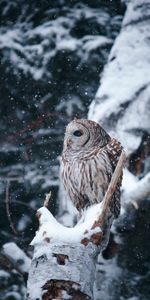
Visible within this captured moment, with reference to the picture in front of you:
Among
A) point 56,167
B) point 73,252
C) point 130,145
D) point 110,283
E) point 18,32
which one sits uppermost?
point 18,32

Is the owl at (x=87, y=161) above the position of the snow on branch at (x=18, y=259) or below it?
above

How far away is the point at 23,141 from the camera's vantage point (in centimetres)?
486

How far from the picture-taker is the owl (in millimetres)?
4062

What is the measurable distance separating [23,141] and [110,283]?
1.43m

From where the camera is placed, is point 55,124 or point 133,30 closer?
Answer: point 133,30

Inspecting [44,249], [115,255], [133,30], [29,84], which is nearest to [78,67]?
[29,84]

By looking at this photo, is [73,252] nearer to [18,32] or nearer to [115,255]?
[115,255]

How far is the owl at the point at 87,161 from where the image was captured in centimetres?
406

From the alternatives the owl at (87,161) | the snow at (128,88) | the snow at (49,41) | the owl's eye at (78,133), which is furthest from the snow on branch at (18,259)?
the snow at (49,41)

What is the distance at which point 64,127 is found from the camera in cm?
523

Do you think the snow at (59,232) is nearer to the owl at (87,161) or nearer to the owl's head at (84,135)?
the owl at (87,161)

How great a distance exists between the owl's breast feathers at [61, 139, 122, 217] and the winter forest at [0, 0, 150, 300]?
0.12 m

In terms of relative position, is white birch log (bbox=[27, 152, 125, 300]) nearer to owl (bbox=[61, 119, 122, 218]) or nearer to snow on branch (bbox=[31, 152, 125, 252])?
snow on branch (bbox=[31, 152, 125, 252])

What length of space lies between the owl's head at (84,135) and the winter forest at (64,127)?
15cm
